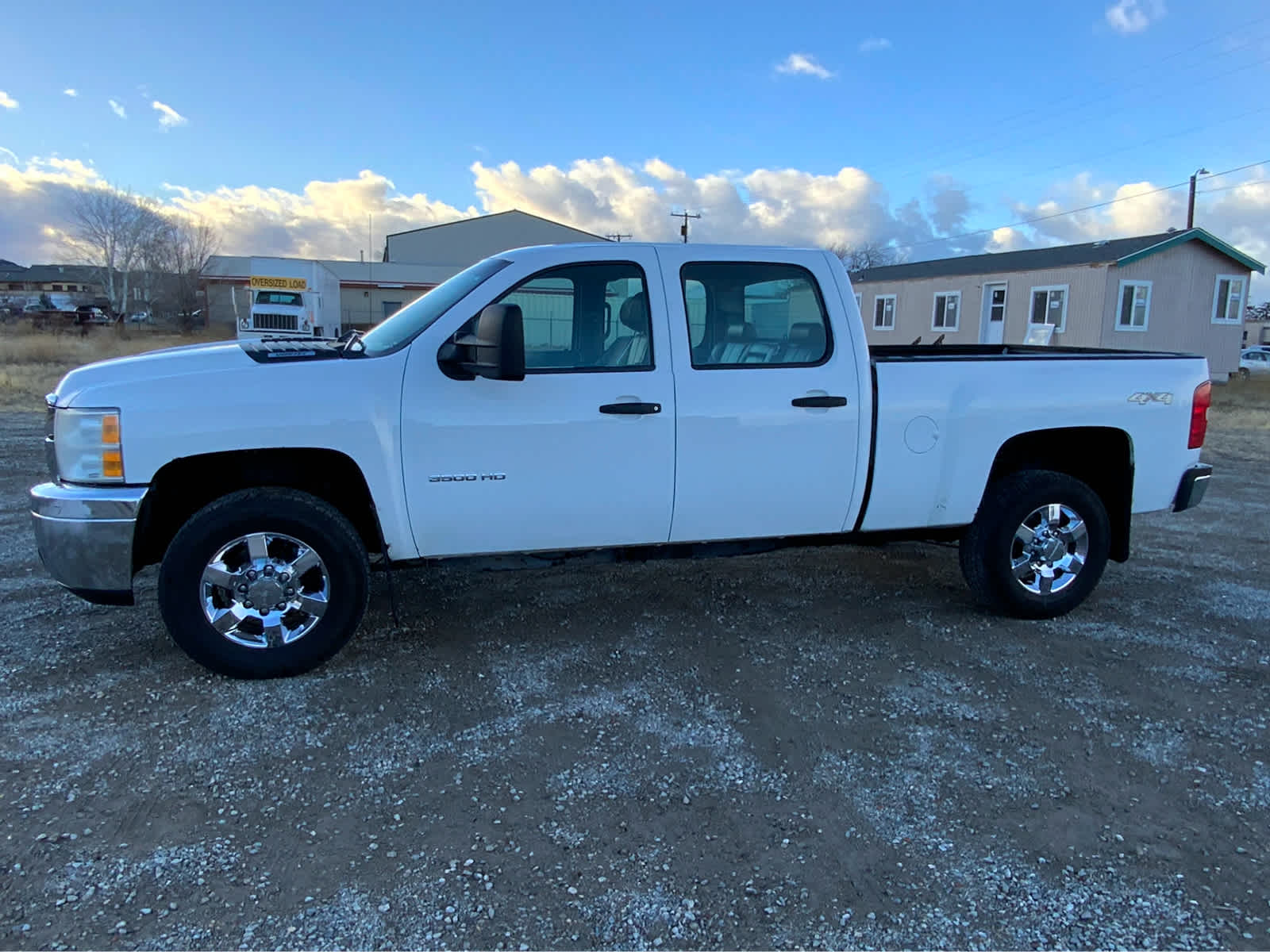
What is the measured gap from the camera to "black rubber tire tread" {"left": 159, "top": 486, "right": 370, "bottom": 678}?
12.0 ft

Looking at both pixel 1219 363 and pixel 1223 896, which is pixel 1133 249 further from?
pixel 1223 896

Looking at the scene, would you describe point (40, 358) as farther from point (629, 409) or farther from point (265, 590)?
point (629, 409)

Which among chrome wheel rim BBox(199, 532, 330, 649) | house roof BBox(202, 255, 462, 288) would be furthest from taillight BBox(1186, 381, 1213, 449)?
house roof BBox(202, 255, 462, 288)

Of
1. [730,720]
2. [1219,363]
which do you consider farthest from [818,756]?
[1219,363]

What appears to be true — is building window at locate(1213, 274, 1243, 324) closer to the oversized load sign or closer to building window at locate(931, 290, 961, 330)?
building window at locate(931, 290, 961, 330)

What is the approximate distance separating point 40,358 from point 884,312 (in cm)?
2866

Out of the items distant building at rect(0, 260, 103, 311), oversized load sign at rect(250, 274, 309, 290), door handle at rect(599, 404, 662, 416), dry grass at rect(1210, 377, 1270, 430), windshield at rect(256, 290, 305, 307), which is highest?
distant building at rect(0, 260, 103, 311)

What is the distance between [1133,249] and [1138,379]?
927 inches

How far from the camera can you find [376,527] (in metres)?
4.10

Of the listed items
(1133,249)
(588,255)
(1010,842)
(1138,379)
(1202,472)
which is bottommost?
(1010,842)

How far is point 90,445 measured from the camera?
3574 millimetres

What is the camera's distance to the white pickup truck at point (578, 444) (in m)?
3.65

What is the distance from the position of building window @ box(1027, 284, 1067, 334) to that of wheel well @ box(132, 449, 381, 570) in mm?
25746

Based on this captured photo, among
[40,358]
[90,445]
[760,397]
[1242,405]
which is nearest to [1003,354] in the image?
[760,397]
